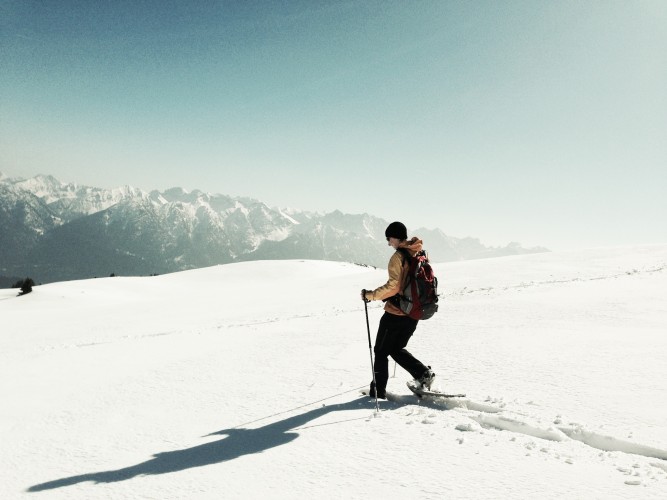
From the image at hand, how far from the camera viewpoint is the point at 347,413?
18.1 feet

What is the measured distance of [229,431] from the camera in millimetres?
5137

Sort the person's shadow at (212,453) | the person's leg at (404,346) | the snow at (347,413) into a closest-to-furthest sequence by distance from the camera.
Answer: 1. the snow at (347,413)
2. the person's shadow at (212,453)
3. the person's leg at (404,346)

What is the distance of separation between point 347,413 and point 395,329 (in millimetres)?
1437

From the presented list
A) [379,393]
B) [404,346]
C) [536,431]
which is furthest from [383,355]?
[536,431]

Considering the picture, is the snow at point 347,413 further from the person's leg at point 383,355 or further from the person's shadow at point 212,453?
the person's leg at point 383,355

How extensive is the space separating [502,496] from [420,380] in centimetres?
273

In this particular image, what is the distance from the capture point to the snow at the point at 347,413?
3762 millimetres

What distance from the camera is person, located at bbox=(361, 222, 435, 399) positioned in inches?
237

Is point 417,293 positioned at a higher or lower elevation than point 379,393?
higher

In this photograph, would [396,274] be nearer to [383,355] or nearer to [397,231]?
[397,231]

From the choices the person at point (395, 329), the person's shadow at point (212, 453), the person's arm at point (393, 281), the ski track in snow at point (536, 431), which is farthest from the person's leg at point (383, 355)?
the person's shadow at point (212, 453)

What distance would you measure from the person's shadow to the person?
1206 millimetres

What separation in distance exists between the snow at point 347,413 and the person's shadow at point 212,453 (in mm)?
23

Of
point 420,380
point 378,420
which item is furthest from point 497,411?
point 378,420
